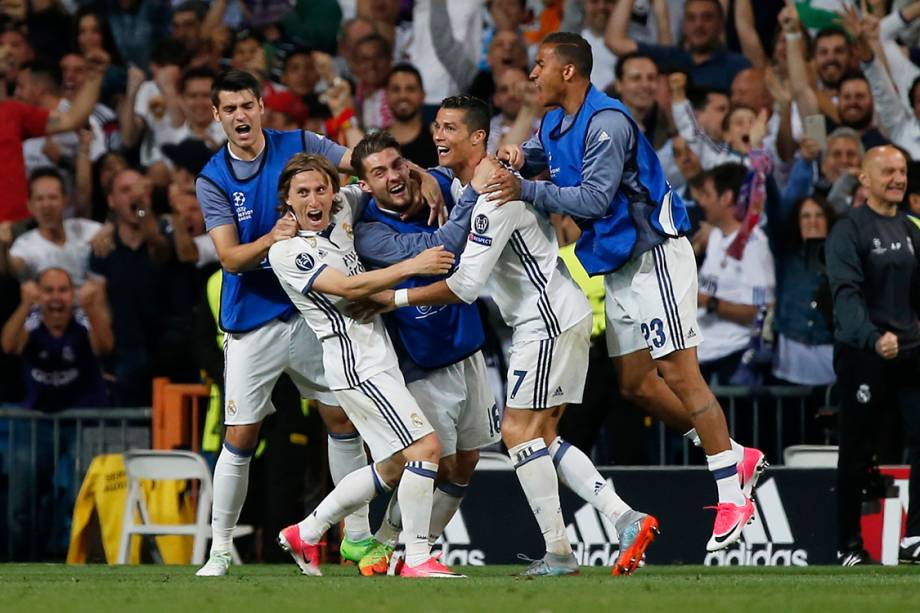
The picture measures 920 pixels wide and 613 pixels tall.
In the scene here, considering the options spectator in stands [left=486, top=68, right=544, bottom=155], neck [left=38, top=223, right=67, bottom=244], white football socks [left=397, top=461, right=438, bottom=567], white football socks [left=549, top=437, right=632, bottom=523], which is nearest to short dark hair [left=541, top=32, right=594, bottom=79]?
white football socks [left=549, top=437, right=632, bottom=523]

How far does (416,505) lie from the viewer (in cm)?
812

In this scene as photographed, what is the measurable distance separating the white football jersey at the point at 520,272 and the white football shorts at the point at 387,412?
21.5 inches

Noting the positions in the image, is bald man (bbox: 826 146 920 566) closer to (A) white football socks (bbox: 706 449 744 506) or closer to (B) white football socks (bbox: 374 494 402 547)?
(A) white football socks (bbox: 706 449 744 506)

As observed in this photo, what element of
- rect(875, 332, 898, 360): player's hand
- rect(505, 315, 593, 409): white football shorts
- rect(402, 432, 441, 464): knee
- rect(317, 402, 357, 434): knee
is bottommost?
rect(402, 432, 441, 464): knee

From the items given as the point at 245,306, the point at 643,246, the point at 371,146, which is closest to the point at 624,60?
the point at 643,246

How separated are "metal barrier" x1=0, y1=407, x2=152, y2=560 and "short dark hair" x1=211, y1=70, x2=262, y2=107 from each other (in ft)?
13.7

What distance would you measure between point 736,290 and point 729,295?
0.06 meters

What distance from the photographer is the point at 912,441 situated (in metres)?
10.3

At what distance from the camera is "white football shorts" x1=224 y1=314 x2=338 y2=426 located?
8.88 metres

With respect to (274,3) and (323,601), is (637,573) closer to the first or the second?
(323,601)

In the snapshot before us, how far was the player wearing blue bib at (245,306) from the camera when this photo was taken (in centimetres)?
883

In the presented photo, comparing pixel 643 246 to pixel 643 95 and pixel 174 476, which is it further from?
pixel 643 95

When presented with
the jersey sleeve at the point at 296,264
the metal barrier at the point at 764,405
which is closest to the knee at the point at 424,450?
the jersey sleeve at the point at 296,264

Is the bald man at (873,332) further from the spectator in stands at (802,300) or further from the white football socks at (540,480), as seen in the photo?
the white football socks at (540,480)
